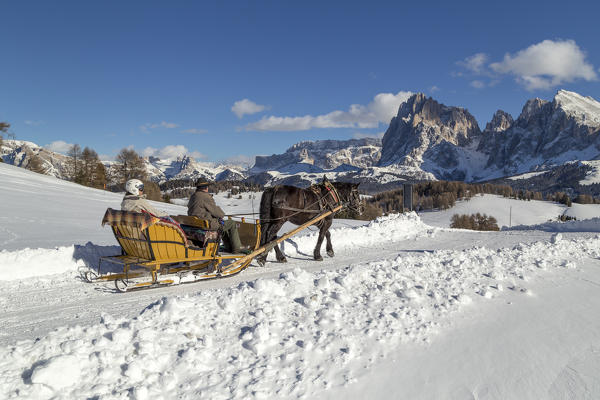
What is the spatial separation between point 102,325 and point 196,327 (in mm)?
988

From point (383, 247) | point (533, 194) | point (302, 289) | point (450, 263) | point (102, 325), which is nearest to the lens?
point (102, 325)

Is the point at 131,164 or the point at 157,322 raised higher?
the point at 131,164

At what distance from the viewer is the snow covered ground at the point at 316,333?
3477mm

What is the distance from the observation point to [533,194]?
584ft

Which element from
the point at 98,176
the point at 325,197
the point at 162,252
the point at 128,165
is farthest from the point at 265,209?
the point at 98,176

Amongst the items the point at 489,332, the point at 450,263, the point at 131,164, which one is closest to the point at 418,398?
the point at 489,332

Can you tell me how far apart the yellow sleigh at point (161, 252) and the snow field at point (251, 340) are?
192 centimetres

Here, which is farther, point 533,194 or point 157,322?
point 533,194

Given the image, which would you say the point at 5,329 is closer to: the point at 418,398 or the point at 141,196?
the point at 141,196

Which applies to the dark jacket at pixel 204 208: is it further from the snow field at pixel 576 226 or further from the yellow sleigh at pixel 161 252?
the snow field at pixel 576 226

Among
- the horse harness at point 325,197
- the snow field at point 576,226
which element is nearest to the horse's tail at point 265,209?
the horse harness at point 325,197

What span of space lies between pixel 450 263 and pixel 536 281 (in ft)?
5.08

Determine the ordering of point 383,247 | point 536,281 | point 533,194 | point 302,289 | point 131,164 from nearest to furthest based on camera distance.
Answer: point 302,289 < point 536,281 < point 383,247 < point 131,164 < point 533,194

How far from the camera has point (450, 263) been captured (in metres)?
7.55
